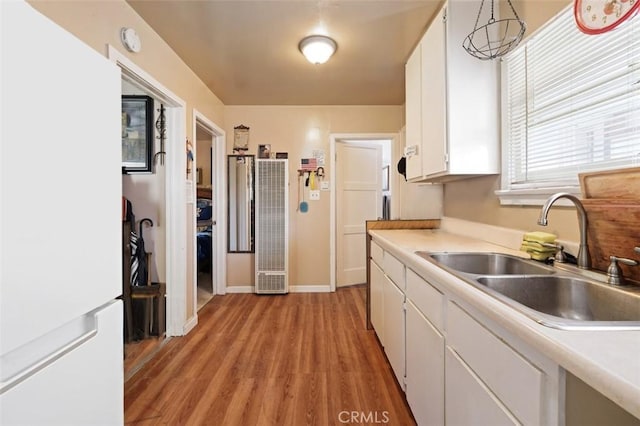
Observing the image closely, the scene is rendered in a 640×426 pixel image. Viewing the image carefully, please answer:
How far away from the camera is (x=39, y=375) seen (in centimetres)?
62

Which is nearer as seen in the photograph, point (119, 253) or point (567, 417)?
point (567, 417)

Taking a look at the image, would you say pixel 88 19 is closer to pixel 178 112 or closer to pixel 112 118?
pixel 178 112

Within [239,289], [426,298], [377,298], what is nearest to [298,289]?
[239,289]

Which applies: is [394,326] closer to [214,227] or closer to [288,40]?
[288,40]

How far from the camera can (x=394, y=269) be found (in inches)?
66.0

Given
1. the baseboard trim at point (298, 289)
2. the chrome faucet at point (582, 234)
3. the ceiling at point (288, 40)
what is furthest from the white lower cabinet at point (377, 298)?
the ceiling at point (288, 40)

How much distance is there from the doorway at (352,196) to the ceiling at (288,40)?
0.75m

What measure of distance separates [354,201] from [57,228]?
3398mm

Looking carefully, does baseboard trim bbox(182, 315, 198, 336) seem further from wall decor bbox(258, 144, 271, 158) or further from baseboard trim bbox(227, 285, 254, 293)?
wall decor bbox(258, 144, 271, 158)

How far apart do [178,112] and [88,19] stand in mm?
946

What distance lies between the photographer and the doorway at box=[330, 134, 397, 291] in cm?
361

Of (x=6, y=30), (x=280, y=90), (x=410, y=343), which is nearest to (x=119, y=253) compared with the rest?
(x=6, y=30)

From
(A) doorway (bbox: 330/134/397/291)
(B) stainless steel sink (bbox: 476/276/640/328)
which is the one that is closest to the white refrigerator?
(B) stainless steel sink (bbox: 476/276/640/328)

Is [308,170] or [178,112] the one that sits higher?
[178,112]
